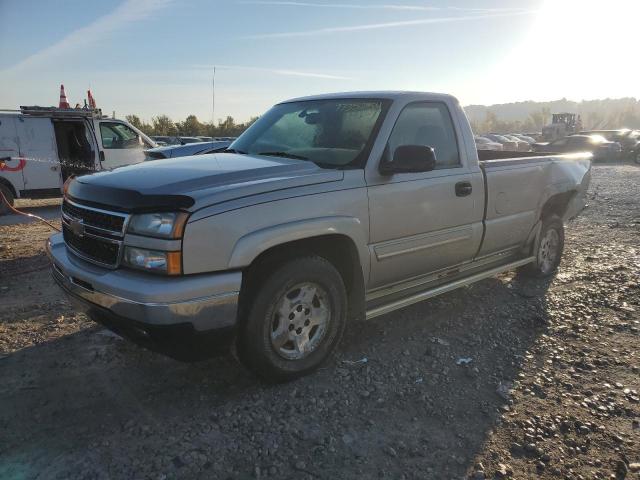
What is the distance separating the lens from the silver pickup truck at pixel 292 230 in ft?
8.65

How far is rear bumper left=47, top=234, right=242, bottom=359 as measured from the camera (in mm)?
2549

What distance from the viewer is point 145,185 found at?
2834 millimetres

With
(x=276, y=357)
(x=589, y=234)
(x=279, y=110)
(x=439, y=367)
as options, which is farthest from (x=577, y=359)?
(x=589, y=234)

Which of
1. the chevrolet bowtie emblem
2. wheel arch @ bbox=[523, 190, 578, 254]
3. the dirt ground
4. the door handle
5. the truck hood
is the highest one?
the truck hood

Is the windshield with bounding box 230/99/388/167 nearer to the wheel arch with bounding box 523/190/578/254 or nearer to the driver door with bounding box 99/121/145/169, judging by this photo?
the wheel arch with bounding box 523/190/578/254

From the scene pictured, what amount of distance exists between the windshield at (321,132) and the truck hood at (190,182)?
0.26 m

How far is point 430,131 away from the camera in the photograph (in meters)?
4.04

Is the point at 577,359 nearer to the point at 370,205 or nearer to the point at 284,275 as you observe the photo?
the point at 370,205

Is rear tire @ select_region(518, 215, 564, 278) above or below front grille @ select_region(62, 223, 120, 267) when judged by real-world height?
below

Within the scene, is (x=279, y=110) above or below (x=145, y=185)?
above

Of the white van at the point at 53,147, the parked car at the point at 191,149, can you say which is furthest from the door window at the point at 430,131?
the white van at the point at 53,147

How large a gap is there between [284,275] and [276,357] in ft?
1.77

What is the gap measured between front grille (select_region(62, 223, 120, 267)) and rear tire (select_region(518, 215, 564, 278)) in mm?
4229

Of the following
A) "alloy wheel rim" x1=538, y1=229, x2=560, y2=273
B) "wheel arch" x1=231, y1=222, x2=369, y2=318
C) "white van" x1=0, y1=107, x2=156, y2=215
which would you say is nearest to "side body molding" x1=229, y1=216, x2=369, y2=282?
"wheel arch" x1=231, y1=222, x2=369, y2=318
